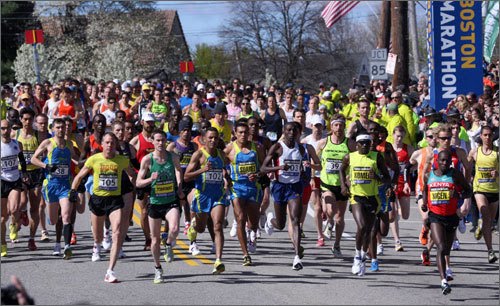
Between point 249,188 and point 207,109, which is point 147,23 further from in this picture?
point 249,188

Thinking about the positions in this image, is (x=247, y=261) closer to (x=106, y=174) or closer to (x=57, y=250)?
(x=106, y=174)

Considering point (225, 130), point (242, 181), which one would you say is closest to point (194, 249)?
point (242, 181)

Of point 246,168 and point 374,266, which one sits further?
point 246,168

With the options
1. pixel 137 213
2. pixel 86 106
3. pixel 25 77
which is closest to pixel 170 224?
pixel 137 213

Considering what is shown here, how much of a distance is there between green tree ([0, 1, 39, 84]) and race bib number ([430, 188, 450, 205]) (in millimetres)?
60681

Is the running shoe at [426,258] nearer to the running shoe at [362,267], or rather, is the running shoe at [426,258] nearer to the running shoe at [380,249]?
the running shoe at [380,249]

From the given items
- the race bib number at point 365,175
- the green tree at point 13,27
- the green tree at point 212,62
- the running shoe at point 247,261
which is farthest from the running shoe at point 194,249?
the green tree at point 212,62

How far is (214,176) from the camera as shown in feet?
46.2

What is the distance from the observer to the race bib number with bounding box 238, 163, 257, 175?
14258mm

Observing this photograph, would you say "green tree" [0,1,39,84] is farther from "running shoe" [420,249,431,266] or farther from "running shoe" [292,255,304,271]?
"running shoe" [292,255,304,271]

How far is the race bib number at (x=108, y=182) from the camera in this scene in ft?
44.5

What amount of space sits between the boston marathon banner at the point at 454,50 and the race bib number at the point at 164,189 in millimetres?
12618

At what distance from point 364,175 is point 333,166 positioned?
4.96 ft

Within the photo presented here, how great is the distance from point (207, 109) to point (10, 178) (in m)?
7.43
